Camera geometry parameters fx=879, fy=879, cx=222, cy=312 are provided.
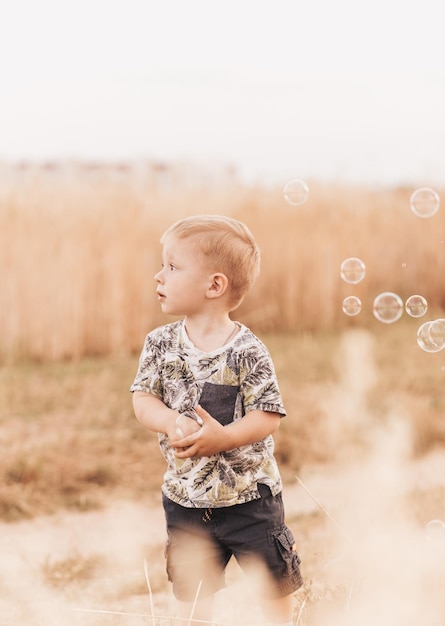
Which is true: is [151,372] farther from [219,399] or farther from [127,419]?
[127,419]

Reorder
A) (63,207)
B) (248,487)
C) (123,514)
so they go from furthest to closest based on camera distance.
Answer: (63,207)
(123,514)
(248,487)

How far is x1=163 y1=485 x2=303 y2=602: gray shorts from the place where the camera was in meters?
1.90

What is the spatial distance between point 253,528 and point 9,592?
1.12m

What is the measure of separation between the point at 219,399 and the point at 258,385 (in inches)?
3.5

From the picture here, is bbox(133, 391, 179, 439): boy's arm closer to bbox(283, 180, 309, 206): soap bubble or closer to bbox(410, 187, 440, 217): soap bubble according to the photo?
bbox(283, 180, 309, 206): soap bubble

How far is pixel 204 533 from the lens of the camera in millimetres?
1917

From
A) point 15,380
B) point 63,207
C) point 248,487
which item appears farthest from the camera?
point 63,207

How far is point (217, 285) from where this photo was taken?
6.39 ft

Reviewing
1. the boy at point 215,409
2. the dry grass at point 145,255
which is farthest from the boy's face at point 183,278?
the dry grass at point 145,255

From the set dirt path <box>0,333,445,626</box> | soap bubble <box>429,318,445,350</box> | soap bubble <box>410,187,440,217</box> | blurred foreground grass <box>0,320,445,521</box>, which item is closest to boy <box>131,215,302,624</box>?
dirt path <box>0,333,445,626</box>

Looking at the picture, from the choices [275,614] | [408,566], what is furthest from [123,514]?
[275,614]

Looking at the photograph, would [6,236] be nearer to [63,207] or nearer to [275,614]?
[63,207]

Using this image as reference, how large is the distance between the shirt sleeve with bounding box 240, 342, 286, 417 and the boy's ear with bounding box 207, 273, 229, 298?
141 millimetres

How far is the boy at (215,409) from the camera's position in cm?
188
